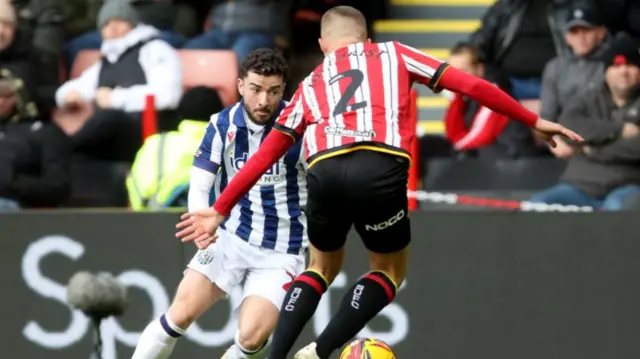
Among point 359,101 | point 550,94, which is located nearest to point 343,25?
point 359,101

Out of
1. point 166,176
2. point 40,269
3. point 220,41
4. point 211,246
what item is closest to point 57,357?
point 40,269

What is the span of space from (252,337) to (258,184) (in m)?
0.79

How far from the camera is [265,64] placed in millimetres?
8211

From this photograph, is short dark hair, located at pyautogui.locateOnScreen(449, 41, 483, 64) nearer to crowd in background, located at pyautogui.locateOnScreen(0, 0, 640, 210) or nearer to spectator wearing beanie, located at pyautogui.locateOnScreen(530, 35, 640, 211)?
crowd in background, located at pyautogui.locateOnScreen(0, 0, 640, 210)

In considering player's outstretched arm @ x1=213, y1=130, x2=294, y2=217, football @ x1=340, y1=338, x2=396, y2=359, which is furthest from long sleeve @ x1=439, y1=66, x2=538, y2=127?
football @ x1=340, y1=338, x2=396, y2=359

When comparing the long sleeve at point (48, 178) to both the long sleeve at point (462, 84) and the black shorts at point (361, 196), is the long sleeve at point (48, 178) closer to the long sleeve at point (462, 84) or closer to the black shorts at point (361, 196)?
the black shorts at point (361, 196)

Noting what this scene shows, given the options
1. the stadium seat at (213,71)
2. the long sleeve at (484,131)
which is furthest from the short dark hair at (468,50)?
the stadium seat at (213,71)

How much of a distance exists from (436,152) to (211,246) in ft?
9.06

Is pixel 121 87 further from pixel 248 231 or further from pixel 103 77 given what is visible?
pixel 248 231

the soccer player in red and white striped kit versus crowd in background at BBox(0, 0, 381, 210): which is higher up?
the soccer player in red and white striped kit

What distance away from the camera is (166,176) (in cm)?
1010

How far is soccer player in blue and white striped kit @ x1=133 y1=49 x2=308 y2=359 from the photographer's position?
8328mm

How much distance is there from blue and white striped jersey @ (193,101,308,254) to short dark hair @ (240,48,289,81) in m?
0.25

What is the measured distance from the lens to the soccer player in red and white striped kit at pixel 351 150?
24.9ft
